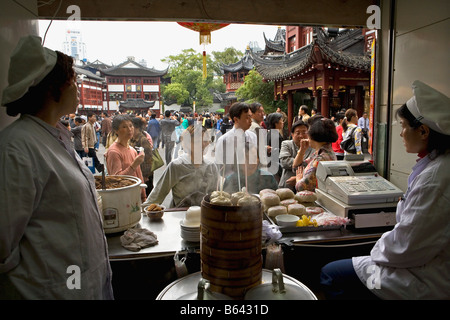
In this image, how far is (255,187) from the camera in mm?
3818

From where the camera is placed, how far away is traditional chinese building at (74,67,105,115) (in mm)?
31516

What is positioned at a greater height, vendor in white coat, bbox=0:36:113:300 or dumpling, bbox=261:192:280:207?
vendor in white coat, bbox=0:36:113:300

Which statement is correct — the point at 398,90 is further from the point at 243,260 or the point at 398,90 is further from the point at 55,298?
the point at 55,298

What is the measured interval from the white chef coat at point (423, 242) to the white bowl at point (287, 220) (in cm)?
69

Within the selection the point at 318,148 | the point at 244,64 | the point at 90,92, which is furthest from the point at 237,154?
the point at 90,92

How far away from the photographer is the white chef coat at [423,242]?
1.60m

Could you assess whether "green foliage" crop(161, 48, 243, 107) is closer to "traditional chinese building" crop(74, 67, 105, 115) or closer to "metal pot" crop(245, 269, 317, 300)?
"traditional chinese building" crop(74, 67, 105, 115)

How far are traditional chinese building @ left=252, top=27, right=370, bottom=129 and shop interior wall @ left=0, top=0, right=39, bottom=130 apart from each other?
976 cm

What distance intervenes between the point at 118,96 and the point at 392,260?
40709 millimetres

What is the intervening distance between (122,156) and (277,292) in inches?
102

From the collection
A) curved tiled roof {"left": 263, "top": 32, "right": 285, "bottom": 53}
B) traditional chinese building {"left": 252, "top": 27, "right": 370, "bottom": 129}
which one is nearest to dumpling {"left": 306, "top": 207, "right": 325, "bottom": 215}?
traditional chinese building {"left": 252, "top": 27, "right": 370, "bottom": 129}

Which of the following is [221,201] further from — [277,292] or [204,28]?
[204,28]

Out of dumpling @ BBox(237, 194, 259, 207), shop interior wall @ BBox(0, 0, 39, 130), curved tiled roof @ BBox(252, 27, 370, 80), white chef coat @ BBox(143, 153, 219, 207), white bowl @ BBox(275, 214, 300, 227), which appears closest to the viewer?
dumpling @ BBox(237, 194, 259, 207)

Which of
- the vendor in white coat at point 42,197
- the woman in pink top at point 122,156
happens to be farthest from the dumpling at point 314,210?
the woman in pink top at point 122,156
